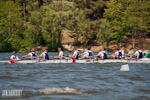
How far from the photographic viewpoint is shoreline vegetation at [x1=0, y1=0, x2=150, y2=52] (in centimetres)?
6444

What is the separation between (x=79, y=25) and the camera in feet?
224

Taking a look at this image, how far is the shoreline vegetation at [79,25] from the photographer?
6444 centimetres

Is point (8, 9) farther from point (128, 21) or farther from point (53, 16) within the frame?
point (128, 21)

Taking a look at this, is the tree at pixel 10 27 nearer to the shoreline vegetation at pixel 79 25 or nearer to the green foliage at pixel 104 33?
the shoreline vegetation at pixel 79 25

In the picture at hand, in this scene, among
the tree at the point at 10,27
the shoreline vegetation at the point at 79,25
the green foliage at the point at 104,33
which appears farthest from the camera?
the green foliage at the point at 104,33

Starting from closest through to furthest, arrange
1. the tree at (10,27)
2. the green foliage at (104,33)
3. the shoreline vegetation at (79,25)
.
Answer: the tree at (10,27) → the shoreline vegetation at (79,25) → the green foliage at (104,33)

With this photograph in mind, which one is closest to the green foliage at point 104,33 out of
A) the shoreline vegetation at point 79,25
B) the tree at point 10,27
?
the shoreline vegetation at point 79,25

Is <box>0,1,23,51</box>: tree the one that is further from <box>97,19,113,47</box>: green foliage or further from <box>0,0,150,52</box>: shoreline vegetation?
<box>97,19,113,47</box>: green foliage

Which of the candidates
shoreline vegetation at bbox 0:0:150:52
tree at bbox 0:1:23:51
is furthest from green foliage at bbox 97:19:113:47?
tree at bbox 0:1:23:51

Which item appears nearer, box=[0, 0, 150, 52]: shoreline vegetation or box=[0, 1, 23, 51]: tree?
box=[0, 1, 23, 51]: tree

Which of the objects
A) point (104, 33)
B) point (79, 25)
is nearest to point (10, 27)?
point (79, 25)

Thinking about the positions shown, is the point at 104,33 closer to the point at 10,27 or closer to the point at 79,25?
the point at 79,25

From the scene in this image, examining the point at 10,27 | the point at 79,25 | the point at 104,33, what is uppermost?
the point at 79,25

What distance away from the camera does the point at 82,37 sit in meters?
73.2
